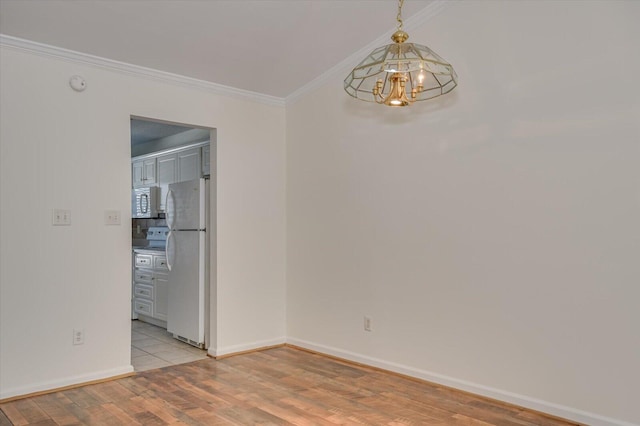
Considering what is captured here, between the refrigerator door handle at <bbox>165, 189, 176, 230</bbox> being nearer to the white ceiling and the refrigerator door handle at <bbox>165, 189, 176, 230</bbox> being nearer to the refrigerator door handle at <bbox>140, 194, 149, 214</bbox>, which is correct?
the white ceiling

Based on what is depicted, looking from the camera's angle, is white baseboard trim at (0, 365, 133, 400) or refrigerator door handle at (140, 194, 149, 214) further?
refrigerator door handle at (140, 194, 149, 214)

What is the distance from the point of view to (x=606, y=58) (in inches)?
108

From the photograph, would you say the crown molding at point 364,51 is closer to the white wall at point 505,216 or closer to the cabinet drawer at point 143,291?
the white wall at point 505,216

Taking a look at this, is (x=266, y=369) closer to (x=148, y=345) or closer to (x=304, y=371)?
(x=304, y=371)

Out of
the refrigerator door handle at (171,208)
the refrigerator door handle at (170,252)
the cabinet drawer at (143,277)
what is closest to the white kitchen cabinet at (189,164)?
the refrigerator door handle at (171,208)

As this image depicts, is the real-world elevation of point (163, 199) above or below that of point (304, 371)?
above

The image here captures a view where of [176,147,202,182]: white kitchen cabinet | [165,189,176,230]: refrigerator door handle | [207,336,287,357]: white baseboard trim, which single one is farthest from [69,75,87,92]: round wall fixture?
[207,336,287,357]: white baseboard trim

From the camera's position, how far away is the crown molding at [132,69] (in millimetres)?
3320

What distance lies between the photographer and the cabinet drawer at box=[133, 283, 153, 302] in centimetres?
578

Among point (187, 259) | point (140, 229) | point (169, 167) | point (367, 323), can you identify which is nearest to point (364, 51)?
point (367, 323)

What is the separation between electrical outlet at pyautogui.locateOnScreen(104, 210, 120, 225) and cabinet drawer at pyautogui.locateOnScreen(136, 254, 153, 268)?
85.4 inches

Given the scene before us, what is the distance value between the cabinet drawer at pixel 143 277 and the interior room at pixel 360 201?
158 cm

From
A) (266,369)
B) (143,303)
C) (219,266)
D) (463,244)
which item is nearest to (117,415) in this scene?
(266,369)

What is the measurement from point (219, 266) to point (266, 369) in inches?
40.3
